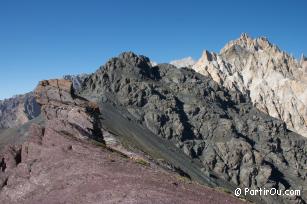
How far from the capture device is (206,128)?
17700cm

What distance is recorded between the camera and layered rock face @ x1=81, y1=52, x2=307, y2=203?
155 m

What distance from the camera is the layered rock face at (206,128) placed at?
155375 mm

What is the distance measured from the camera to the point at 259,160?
529 ft

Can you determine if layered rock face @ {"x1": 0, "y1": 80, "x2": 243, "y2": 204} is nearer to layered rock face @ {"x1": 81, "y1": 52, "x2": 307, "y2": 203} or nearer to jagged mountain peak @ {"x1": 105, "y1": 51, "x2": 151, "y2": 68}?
layered rock face @ {"x1": 81, "y1": 52, "x2": 307, "y2": 203}

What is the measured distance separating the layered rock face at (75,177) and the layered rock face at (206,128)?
97581 mm

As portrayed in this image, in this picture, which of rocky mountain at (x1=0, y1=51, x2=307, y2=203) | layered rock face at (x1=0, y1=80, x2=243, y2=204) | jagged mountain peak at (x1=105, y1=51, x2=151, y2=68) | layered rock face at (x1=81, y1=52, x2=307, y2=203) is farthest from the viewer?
jagged mountain peak at (x1=105, y1=51, x2=151, y2=68)

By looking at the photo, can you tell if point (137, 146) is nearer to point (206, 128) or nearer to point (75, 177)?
point (206, 128)

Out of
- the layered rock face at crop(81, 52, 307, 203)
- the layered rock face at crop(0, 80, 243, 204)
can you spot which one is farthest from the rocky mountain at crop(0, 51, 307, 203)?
the layered rock face at crop(81, 52, 307, 203)

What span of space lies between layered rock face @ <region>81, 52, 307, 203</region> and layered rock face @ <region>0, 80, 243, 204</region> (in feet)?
320

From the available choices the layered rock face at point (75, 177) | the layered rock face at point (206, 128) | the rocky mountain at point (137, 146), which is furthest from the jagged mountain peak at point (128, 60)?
the layered rock face at point (75, 177)

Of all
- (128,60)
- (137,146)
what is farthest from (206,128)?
(137,146)

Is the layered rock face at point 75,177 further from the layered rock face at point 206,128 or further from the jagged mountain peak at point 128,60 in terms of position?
the jagged mountain peak at point 128,60

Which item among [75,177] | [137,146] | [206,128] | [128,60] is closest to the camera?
[75,177]

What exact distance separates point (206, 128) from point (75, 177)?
141565 mm
